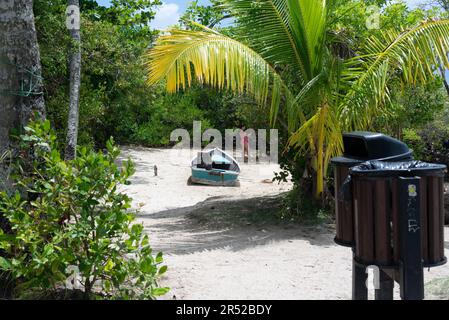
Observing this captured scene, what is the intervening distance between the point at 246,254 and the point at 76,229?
3391mm

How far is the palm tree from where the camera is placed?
7.19 metres

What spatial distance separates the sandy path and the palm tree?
5.28 feet

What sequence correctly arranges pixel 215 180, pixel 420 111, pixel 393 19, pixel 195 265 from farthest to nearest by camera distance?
1. pixel 215 180
2. pixel 420 111
3. pixel 393 19
4. pixel 195 265

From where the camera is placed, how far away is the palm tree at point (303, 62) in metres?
7.19

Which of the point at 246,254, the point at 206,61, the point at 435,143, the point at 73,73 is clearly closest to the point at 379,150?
the point at 246,254

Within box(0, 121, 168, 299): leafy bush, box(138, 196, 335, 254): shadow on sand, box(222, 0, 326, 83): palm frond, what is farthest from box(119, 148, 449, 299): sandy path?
box(222, 0, 326, 83): palm frond

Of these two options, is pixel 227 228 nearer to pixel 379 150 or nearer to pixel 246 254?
pixel 246 254

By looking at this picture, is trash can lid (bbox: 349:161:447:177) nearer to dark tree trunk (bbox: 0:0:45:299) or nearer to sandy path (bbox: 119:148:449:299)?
sandy path (bbox: 119:148:449:299)

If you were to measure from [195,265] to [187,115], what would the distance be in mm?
20514

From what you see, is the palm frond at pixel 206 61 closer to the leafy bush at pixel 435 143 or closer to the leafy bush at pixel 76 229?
the leafy bush at pixel 76 229

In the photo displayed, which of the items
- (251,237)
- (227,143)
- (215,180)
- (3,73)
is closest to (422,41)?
(251,237)

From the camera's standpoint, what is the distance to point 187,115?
26.4 meters

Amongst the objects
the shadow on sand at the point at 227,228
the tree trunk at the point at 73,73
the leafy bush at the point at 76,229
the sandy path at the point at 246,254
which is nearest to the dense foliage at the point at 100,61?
the tree trunk at the point at 73,73

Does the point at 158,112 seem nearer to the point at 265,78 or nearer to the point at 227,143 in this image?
the point at 227,143
